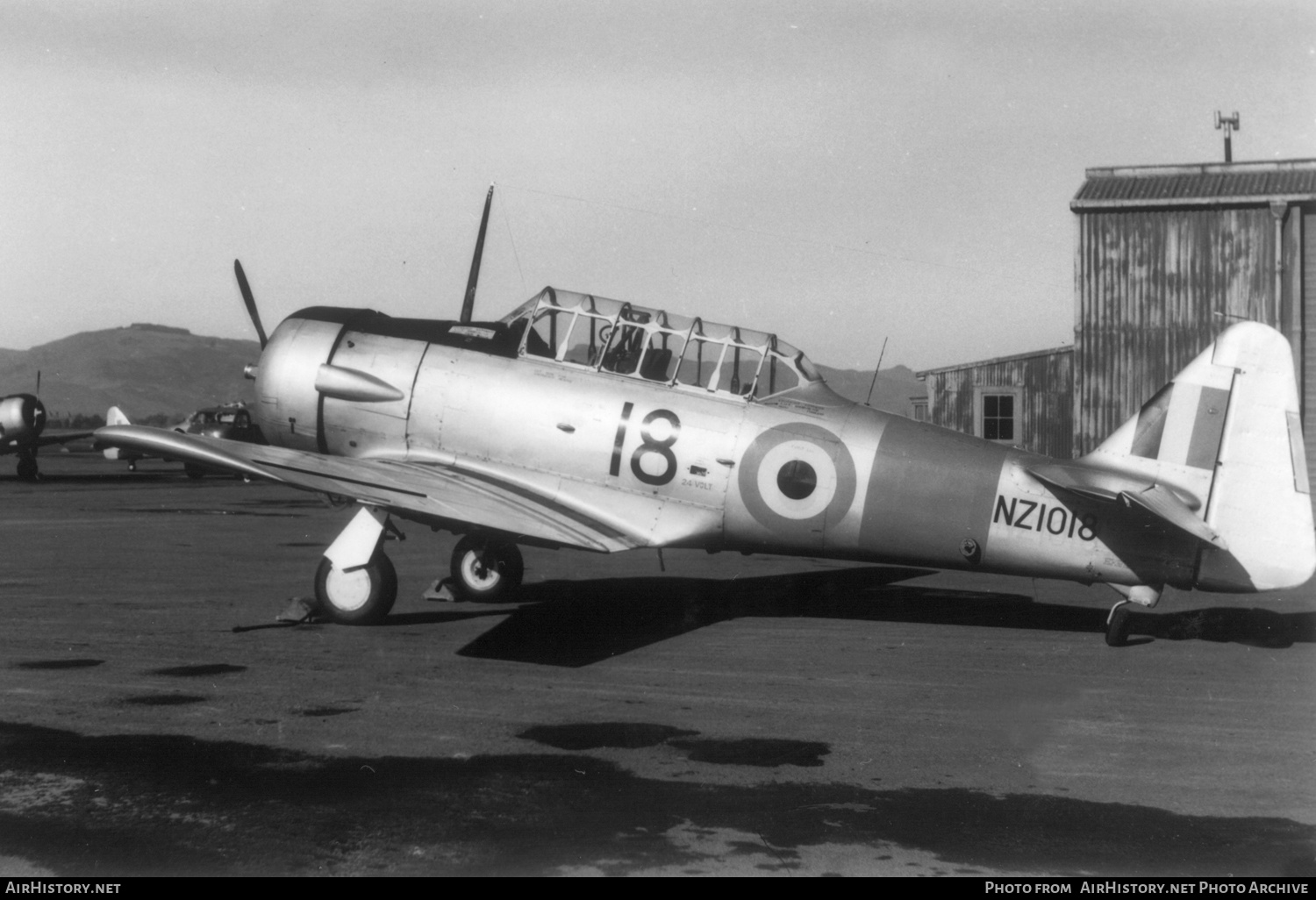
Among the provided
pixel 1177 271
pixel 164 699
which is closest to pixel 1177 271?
pixel 1177 271

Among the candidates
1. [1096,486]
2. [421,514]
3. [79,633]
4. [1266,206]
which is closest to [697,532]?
[421,514]

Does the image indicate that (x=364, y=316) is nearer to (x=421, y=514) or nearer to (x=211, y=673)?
(x=421, y=514)

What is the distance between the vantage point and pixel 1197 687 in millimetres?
7855

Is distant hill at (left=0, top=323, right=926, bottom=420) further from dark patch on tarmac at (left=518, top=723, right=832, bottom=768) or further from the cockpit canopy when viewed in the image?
dark patch on tarmac at (left=518, top=723, right=832, bottom=768)

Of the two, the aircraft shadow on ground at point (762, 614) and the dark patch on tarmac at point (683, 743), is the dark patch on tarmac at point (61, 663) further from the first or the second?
the dark patch on tarmac at point (683, 743)

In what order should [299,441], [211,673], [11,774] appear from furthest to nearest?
[299,441] < [211,673] < [11,774]

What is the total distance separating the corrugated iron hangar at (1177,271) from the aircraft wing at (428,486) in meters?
14.6

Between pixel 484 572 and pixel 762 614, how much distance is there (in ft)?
9.01

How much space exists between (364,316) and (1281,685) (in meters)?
8.20

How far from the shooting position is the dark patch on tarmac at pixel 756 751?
602 cm

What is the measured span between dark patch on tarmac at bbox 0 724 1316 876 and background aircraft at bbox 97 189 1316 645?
3259 mm

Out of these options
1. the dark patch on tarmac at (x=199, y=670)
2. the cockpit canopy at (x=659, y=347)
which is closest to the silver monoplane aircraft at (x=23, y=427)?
the cockpit canopy at (x=659, y=347)

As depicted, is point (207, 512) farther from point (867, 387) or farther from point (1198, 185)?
point (867, 387)

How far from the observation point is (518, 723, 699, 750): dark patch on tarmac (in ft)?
20.7
